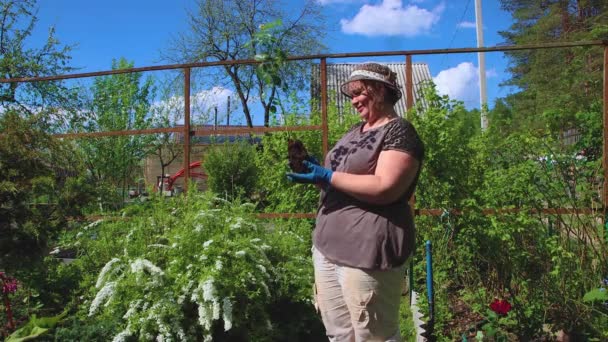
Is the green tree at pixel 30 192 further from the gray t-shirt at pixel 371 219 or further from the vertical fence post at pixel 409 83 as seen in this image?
the vertical fence post at pixel 409 83

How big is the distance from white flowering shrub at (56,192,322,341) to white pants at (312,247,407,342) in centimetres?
67

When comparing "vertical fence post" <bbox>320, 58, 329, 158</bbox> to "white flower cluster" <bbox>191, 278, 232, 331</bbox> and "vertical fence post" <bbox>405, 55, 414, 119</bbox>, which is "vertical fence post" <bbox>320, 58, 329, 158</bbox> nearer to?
"vertical fence post" <bbox>405, 55, 414, 119</bbox>

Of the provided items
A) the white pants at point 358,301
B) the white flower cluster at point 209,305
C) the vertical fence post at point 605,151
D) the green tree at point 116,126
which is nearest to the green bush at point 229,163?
the green tree at point 116,126

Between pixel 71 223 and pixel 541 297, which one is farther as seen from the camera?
pixel 71 223

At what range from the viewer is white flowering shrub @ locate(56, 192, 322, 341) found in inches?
101

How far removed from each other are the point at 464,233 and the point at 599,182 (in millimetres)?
959

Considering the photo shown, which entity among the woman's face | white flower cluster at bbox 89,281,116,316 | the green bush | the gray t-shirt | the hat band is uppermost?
the green bush

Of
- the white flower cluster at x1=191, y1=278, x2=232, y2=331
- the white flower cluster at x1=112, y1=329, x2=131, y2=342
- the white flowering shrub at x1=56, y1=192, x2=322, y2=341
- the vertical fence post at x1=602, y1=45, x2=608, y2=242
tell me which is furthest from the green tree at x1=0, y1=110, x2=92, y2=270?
the vertical fence post at x1=602, y1=45, x2=608, y2=242

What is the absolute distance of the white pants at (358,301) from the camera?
1.88m

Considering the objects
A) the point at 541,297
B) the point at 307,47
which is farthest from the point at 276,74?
the point at 307,47

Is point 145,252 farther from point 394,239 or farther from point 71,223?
point 394,239

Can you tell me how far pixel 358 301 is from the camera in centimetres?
188

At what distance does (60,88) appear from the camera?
26.0 ft

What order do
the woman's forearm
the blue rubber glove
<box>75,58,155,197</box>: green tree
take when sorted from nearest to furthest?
the woman's forearm
the blue rubber glove
<box>75,58,155,197</box>: green tree
